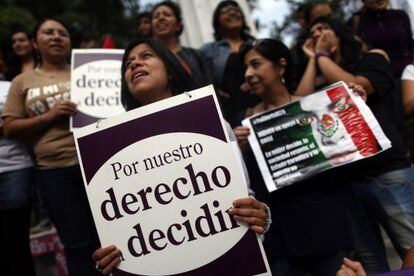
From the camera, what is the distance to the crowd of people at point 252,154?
203cm

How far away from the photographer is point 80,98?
2.71 m

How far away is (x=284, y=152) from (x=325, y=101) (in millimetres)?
337

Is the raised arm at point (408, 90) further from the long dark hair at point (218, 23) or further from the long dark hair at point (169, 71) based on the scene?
the long dark hair at point (218, 23)

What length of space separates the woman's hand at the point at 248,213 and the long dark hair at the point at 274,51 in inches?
45.5

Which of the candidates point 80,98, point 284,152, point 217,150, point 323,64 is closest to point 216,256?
point 217,150

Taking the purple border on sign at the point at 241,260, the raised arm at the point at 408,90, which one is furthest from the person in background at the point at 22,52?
the raised arm at the point at 408,90

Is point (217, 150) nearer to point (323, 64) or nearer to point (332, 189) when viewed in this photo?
point (332, 189)

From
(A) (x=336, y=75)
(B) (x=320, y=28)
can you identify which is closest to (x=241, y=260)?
(A) (x=336, y=75)

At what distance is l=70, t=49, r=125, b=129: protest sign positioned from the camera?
269cm

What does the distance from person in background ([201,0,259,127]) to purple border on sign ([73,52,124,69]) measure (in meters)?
0.82

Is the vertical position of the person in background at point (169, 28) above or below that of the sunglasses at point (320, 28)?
above

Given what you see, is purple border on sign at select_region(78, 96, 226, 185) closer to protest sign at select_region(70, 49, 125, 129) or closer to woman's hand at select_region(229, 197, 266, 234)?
woman's hand at select_region(229, 197, 266, 234)

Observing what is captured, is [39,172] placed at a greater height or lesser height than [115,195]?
greater

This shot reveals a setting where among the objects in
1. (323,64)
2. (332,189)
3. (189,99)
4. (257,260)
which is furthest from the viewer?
(323,64)
